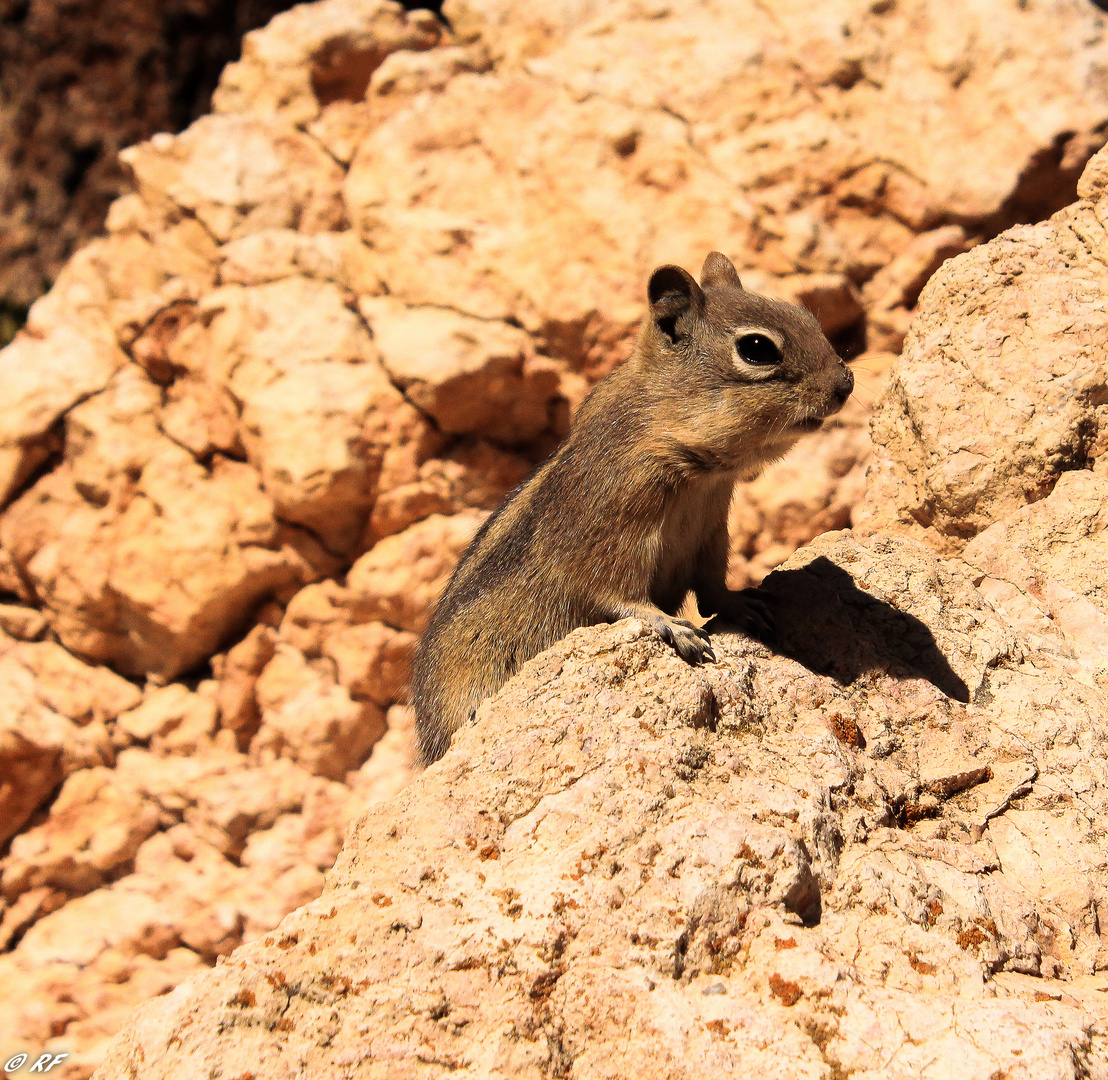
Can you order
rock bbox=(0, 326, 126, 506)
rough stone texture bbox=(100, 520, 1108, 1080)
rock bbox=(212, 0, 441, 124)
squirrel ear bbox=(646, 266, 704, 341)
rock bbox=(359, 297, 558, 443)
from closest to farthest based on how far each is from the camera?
rough stone texture bbox=(100, 520, 1108, 1080) → squirrel ear bbox=(646, 266, 704, 341) → rock bbox=(359, 297, 558, 443) → rock bbox=(0, 326, 126, 506) → rock bbox=(212, 0, 441, 124)

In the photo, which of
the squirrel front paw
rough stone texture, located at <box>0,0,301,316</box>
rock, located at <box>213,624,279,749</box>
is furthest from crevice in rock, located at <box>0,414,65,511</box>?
the squirrel front paw

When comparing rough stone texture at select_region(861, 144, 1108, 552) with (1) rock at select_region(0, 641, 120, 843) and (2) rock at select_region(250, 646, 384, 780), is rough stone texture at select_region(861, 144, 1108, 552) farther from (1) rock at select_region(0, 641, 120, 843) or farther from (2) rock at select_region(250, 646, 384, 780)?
(1) rock at select_region(0, 641, 120, 843)

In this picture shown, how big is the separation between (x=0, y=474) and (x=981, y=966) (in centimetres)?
795

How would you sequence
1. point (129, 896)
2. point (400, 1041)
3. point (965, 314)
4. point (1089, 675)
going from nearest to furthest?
point (400, 1041) < point (1089, 675) < point (965, 314) < point (129, 896)

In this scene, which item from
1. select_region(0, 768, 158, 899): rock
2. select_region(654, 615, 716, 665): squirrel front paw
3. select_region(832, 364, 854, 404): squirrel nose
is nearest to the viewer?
select_region(654, 615, 716, 665): squirrel front paw

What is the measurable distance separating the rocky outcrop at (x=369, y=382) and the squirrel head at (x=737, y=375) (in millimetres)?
3910

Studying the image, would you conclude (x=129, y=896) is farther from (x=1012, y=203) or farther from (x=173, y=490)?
(x=1012, y=203)

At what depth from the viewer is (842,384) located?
3.86 m

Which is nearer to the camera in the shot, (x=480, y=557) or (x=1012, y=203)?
(x=480, y=557)

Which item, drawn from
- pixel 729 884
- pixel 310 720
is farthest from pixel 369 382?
pixel 729 884

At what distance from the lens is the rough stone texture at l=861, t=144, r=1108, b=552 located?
4266 mm

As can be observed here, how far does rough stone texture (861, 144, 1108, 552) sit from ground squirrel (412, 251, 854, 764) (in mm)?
849

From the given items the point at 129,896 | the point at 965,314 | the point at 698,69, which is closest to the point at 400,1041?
the point at 965,314

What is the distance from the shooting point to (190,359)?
8219mm
